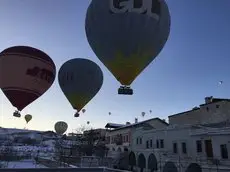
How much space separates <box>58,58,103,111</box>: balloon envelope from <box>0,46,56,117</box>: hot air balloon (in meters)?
1.83

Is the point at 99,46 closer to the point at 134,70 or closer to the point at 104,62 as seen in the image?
the point at 104,62

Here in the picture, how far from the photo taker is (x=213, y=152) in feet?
88.6

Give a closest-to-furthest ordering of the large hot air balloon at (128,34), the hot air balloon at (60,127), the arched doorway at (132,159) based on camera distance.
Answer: the large hot air balloon at (128,34)
the hot air balloon at (60,127)
the arched doorway at (132,159)

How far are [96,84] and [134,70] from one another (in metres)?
5.89

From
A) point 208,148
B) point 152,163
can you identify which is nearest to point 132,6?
point 208,148

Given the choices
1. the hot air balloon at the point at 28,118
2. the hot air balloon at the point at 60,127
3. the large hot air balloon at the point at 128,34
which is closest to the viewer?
the large hot air balloon at the point at 128,34

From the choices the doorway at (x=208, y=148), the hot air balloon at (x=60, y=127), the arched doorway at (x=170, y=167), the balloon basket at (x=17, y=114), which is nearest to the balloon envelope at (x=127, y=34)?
the balloon basket at (x=17, y=114)

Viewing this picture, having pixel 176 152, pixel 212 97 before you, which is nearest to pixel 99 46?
pixel 176 152

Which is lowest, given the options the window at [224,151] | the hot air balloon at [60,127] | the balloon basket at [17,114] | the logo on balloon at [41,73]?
the window at [224,151]

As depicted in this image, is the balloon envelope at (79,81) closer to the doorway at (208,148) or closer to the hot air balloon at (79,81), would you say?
the hot air balloon at (79,81)

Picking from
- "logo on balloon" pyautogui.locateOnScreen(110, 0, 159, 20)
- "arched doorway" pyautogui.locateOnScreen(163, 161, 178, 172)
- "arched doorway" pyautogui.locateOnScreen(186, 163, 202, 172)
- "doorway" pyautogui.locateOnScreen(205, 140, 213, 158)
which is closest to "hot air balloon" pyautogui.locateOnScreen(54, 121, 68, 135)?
"arched doorway" pyautogui.locateOnScreen(163, 161, 178, 172)

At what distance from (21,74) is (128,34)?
642 cm

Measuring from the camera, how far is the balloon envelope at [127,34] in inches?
383

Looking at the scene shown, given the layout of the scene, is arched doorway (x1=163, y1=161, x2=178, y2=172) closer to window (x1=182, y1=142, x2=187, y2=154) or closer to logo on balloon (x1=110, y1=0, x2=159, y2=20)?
window (x1=182, y1=142, x2=187, y2=154)
